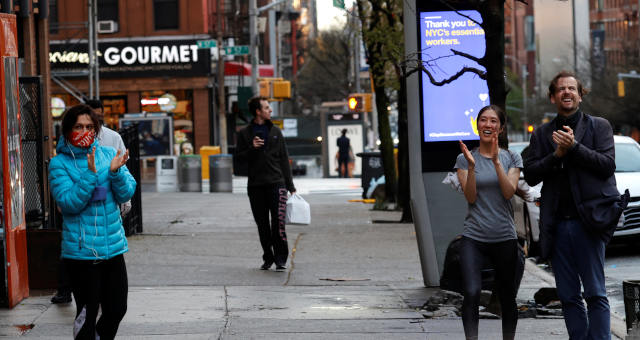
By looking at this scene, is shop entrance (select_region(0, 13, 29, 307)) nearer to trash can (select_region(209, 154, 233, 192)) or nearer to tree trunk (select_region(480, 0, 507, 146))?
tree trunk (select_region(480, 0, 507, 146))

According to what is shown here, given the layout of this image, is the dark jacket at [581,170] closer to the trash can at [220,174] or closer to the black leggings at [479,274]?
the black leggings at [479,274]

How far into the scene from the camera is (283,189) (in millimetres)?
12414

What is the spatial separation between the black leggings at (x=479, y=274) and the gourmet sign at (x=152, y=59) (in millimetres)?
40688

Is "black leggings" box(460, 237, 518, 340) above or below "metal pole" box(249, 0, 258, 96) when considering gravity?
below

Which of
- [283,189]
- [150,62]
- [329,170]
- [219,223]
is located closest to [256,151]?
[283,189]

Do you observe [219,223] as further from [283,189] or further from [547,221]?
[547,221]

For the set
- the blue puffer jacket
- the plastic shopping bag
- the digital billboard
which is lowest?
the plastic shopping bag

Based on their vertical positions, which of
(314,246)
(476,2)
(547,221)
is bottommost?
(314,246)

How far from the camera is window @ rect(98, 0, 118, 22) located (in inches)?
1873

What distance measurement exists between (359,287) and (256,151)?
203cm

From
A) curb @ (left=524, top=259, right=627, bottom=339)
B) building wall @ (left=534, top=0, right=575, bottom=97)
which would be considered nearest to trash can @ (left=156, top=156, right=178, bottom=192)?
curb @ (left=524, top=259, right=627, bottom=339)

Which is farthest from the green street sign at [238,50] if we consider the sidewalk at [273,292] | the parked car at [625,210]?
the parked car at [625,210]

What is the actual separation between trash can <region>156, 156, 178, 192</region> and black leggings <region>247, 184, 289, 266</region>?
2015cm

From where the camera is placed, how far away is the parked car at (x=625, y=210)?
14.7 m
